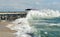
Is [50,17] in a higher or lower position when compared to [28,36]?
lower

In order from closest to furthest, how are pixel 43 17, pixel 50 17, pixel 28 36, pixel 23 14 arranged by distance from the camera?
1. pixel 28 36
2. pixel 23 14
3. pixel 43 17
4. pixel 50 17

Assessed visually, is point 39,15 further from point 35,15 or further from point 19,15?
point 19,15

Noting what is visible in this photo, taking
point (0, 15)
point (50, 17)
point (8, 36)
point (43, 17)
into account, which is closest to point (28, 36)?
point (8, 36)

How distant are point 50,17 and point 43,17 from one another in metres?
6.09

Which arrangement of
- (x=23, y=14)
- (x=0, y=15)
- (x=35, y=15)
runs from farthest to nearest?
(x=35, y=15) → (x=23, y=14) → (x=0, y=15)

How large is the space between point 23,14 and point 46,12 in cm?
1128

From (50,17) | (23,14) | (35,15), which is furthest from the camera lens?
(50,17)

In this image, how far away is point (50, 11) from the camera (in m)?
72.2

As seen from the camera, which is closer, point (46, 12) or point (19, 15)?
point (19, 15)

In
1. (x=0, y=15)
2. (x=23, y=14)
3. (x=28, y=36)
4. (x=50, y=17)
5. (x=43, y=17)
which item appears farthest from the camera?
(x=50, y=17)

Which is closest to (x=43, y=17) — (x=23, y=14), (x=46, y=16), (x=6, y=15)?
(x=46, y=16)

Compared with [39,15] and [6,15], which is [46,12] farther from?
[6,15]

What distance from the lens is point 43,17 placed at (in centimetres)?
7456

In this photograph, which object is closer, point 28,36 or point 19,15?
point 28,36
